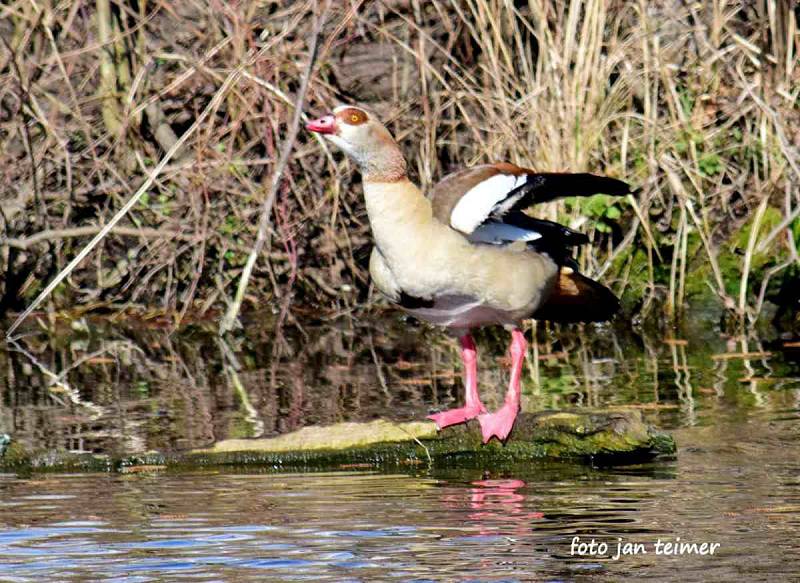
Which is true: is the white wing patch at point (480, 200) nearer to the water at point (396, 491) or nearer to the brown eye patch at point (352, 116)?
the brown eye patch at point (352, 116)

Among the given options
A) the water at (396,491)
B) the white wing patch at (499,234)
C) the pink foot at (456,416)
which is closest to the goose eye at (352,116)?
the white wing patch at (499,234)

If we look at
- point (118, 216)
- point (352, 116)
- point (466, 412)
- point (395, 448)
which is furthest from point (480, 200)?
point (118, 216)

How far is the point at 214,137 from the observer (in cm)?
1055

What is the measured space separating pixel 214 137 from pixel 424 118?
148 centimetres

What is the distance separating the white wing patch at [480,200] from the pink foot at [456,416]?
2.32 feet

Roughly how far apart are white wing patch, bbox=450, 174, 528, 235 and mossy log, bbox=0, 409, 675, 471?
2.66 feet

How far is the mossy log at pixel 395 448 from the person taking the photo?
567 centimetres

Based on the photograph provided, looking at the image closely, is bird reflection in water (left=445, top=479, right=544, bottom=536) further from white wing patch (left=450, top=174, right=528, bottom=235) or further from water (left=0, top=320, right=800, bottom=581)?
white wing patch (left=450, top=174, right=528, bottom=235)

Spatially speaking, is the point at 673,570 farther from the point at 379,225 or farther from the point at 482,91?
the point at 482,91

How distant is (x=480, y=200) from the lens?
596 cm

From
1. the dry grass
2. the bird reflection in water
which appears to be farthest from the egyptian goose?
the dry grass

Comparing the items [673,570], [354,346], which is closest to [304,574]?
[673,570]

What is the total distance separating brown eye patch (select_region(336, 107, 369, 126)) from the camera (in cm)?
621

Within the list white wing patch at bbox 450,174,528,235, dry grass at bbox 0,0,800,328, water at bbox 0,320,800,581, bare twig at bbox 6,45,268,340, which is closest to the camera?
water at bbox 0,320,800,581
